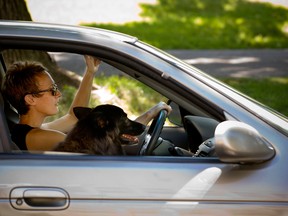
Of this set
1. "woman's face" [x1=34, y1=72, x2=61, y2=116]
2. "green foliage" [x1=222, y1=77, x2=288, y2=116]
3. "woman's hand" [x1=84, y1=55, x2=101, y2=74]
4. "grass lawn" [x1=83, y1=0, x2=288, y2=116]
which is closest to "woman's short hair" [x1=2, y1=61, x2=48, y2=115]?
"woman's face" [x1=34, y1=72, x2=61, y2=116]

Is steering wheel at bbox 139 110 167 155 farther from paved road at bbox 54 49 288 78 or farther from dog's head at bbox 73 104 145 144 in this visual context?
paved road at bbox 54 49 288 78

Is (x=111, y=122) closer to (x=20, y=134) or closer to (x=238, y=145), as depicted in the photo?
(x=20, y=134)

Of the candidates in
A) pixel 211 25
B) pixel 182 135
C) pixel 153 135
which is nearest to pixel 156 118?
pixel 153 135

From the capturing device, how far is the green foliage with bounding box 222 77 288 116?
909cm

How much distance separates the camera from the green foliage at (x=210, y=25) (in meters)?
13.6

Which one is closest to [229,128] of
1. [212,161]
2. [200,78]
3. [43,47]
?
[212,161]

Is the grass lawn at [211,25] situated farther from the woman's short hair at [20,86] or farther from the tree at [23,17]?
the woman's short hair at [20,86]

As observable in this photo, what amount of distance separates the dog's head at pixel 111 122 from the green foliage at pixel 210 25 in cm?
905

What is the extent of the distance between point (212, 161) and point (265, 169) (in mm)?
225

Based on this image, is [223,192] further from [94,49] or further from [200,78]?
[94,49]

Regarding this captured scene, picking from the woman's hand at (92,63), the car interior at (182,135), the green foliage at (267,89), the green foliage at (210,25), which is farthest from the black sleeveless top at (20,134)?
the green foliage at (210,25)

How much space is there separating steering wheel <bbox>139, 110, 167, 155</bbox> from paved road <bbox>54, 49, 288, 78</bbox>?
6874 mm

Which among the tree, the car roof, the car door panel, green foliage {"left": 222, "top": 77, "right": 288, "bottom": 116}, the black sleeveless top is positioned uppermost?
the car roof

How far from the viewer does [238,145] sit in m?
2.93
